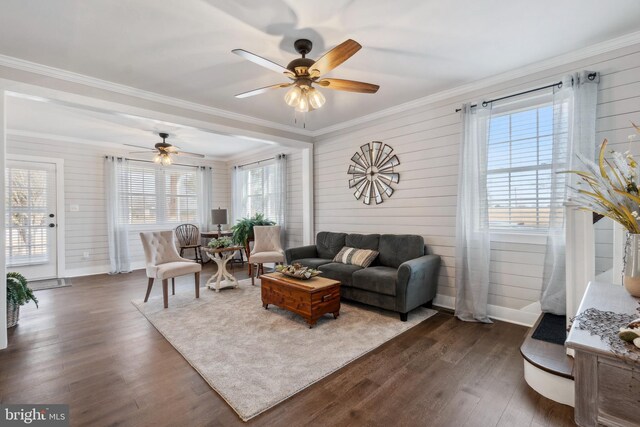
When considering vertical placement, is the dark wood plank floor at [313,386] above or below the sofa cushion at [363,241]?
below

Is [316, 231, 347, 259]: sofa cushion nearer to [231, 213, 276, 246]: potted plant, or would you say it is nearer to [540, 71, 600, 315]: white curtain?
[231, 213, 276, 246]: potted plant

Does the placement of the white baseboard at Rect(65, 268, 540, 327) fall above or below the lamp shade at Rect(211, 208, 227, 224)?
below

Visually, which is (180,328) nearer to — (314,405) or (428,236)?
(314,405)

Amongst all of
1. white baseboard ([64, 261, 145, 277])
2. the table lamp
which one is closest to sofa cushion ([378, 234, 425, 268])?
the table lamp

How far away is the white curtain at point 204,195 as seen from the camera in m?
7.45

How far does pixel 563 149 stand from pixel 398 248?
2014 mm

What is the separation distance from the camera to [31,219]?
5.34 meters

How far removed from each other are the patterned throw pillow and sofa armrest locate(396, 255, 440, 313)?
26.8 inches

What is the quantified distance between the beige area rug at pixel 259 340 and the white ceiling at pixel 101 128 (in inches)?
95.6

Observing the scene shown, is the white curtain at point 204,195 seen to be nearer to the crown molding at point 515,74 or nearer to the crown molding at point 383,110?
the crown molding at point 383,110

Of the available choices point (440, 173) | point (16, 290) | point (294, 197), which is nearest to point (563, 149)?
point (440, 173)

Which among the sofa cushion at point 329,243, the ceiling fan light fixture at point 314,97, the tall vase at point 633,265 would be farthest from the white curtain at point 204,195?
the tall vase at point 633,265

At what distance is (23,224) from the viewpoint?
527cm

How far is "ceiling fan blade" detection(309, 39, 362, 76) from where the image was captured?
6.79 feet
